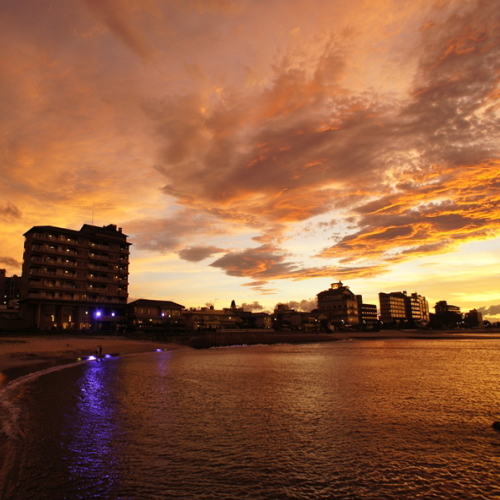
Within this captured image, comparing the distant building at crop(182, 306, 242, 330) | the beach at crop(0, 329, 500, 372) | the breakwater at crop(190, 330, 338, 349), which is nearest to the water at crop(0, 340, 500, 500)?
the beach at crop(0, 329, 500, 372)

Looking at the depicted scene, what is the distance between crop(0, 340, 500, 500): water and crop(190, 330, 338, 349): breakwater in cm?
7006

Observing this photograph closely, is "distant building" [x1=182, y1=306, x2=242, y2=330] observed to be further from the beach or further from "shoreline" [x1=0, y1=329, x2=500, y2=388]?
the beach

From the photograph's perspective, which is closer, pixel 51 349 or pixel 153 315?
pixel 51 349

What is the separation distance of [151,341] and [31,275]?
116ft

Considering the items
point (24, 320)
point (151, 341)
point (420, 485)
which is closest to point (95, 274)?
point (24, 320)

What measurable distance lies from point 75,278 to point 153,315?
25.9m

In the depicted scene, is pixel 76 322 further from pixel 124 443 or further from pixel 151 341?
pixel 124 443

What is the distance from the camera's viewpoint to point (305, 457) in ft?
50.5

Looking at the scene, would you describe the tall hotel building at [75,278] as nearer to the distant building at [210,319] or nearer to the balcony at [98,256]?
the balcony at [98,256]

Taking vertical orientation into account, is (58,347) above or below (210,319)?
below

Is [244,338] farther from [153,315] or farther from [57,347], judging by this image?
[57,347]

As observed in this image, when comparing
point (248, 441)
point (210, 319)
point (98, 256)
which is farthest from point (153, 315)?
point (248, 441)

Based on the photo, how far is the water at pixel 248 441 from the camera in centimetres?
1240

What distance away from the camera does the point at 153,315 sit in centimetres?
11756
